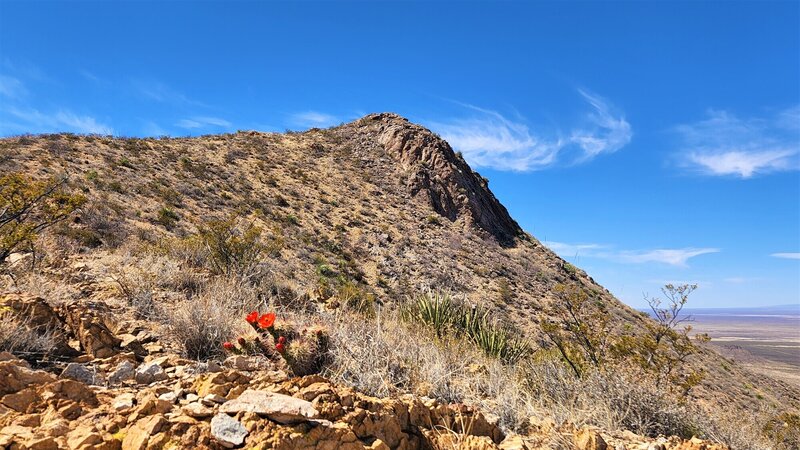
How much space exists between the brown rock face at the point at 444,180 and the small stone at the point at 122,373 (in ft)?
93.0

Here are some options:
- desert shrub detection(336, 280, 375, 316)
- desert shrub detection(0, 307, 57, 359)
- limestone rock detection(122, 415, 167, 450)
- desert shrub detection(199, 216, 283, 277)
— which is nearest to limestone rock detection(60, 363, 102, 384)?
desert shrub detection(0, 307, 57, 359)

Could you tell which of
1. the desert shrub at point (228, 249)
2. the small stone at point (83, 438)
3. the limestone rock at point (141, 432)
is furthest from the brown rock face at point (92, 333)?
the desert shrub at point (228, 249)

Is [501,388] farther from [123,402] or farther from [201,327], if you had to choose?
[123,402]

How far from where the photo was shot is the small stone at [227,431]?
2105 mm

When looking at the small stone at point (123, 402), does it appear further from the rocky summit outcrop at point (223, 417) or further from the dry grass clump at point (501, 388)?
the dry grass clump at point (501, 388)

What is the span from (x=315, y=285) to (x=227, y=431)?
38.6ft

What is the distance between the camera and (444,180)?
33.2 metres

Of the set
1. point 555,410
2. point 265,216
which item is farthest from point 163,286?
point 265,216

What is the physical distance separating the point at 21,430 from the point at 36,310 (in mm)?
2086

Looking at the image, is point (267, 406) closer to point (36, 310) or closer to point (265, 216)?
point (36, 310)

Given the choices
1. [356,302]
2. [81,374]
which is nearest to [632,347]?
[356,302]

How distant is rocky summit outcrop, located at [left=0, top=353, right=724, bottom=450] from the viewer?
2.07m

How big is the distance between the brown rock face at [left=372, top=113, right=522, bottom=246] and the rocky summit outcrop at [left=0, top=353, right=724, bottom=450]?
28172 millimetres

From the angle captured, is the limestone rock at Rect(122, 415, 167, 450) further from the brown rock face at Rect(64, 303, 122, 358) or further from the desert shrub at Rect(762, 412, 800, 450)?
the desert shrub at Rect(762, 412, 800, 450)
